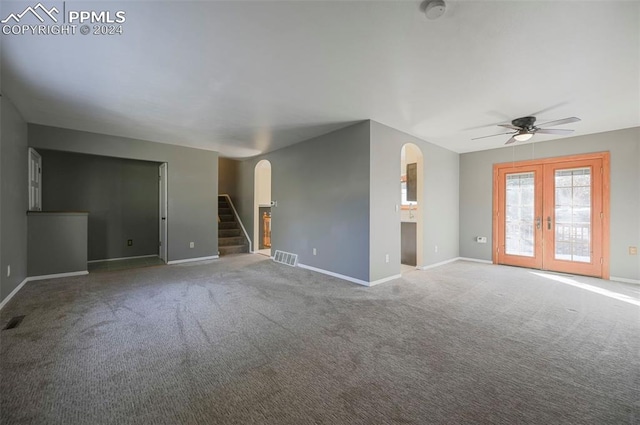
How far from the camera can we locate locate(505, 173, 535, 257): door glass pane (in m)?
5.36

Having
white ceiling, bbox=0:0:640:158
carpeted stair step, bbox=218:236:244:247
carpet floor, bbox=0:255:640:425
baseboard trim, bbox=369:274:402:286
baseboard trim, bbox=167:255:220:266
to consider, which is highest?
white ceiling, bbox=0:0:640:158

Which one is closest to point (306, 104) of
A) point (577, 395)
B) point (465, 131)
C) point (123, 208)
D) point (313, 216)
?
point (313, 216)

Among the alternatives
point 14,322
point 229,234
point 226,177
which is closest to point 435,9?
point 14,322

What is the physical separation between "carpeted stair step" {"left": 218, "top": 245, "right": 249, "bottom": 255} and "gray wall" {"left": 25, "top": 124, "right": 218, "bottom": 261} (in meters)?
0.53

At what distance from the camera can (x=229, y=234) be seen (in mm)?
7277

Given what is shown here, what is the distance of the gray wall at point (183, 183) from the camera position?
15.5 feet

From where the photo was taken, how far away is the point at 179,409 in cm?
151

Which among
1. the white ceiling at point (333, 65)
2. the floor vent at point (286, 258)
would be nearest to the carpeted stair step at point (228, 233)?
the floor vent at point (286, 258)

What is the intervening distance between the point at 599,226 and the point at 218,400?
21.1 feet

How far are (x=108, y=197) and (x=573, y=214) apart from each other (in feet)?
31.9

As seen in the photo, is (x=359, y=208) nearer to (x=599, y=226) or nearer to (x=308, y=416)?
(x=308, y=416)

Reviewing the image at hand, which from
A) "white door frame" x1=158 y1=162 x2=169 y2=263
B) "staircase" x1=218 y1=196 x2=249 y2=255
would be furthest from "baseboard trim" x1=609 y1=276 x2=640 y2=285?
"white door frame" x1=158 y1=162 x2=169 y2=263

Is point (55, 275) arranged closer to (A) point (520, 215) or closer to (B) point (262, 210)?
(B) point (262, 210)

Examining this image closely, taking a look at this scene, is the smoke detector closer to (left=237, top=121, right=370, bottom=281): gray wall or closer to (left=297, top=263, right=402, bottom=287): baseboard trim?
(left=237, top=121, right=370, bottom=281): gray wall
